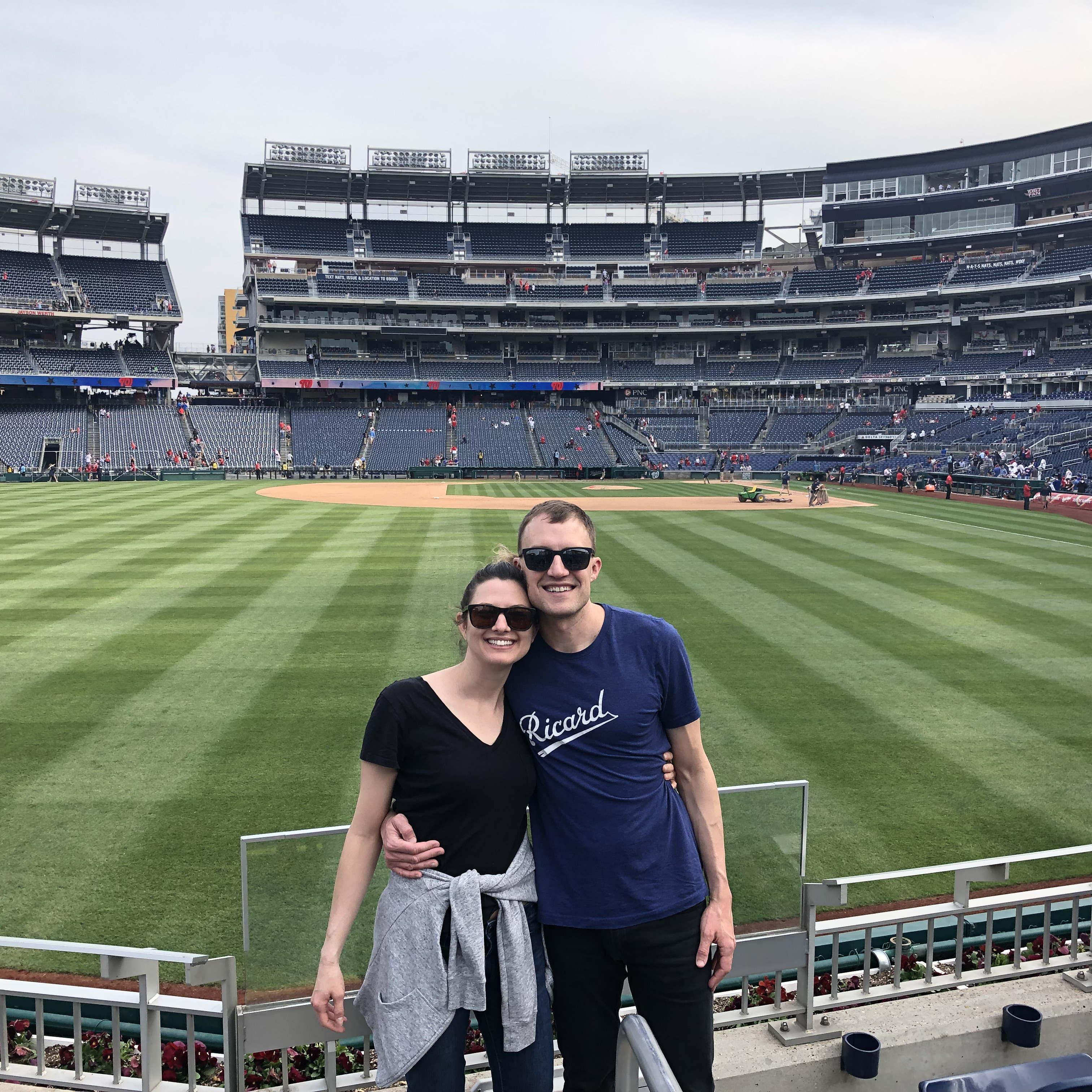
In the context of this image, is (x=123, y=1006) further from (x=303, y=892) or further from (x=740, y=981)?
(x=740, y=981)

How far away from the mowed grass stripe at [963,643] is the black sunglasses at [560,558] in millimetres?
8467

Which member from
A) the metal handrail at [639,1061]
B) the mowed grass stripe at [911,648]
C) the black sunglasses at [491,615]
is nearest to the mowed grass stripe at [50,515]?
the mowed grass stripe at [911,648]

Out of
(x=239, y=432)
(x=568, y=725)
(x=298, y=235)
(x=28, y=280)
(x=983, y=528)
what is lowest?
(x=983, y=528)

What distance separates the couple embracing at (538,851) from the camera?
2.94 m

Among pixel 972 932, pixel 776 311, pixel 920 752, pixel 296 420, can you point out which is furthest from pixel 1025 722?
pixel 776 311

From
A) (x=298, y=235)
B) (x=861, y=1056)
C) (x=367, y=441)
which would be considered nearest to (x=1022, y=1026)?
(x=861, y=1056)

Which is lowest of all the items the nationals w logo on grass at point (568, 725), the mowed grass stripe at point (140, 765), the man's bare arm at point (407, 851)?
the mowed grass stripe at point (140, 765)

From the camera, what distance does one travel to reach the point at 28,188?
217ft

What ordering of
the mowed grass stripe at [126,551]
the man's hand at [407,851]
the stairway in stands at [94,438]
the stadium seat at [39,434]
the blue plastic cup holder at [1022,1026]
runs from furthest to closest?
the stairway in stands at [94,438] → the stadium seat at [39,434] → the mowed grass stripe at [126,551] → the blue plastic cup holder at [1022,1026] → the man's hand at [407,851]

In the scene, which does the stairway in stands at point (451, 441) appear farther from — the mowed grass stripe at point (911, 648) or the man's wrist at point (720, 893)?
the man's wrist at point (720, 893)

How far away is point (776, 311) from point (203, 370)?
174ft

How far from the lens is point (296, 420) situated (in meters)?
68.2

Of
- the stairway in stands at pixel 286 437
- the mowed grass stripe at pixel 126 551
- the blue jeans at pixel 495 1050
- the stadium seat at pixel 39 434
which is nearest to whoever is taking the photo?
the blue jeans at pixel 495 1050

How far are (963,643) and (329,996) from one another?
1280cm
